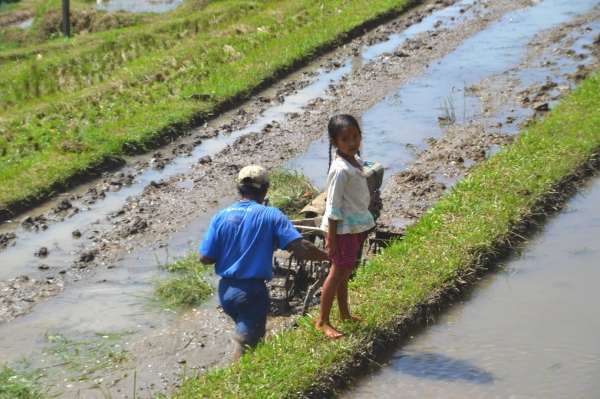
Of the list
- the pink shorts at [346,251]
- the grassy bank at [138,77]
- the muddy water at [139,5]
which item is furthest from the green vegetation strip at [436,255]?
the muddy water at [139,5]

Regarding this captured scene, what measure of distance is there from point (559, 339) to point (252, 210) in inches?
91.3

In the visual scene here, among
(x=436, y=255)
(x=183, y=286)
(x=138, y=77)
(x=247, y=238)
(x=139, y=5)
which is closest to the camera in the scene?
(x=247, y=238)

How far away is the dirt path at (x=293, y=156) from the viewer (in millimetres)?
6910

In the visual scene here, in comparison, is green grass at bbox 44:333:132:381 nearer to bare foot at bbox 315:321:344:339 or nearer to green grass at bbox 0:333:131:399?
green grass at bbox 0:333:131:399

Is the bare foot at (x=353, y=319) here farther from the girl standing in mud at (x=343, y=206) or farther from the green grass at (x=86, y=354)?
the green grass at (x=86, y=354)

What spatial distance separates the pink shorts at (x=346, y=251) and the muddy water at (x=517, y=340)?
0.76 m

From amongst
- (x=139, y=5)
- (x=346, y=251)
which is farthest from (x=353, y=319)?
(x=139, y=5)

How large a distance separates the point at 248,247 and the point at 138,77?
9.57 metres

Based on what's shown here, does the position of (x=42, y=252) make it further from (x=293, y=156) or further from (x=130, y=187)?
(x=293, y=156)

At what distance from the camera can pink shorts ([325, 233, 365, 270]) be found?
17.2 ft

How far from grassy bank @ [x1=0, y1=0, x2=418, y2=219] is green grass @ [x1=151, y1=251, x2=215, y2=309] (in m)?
2.68

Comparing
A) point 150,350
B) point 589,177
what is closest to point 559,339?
point 150,350

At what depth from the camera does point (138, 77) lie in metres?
13.9

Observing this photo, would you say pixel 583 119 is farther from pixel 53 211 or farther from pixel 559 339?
pixel 53 211
